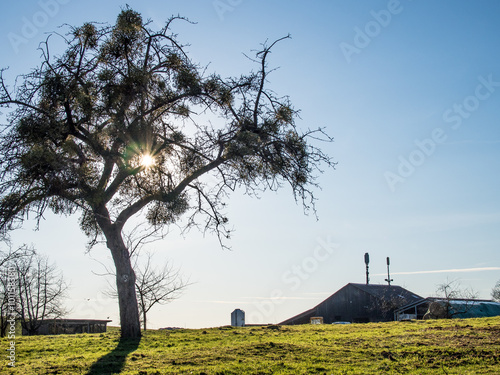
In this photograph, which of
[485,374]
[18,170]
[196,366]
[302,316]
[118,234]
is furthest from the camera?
[302,316]

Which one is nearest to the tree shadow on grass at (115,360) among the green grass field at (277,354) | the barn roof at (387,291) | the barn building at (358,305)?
the green grass field at (277,354)

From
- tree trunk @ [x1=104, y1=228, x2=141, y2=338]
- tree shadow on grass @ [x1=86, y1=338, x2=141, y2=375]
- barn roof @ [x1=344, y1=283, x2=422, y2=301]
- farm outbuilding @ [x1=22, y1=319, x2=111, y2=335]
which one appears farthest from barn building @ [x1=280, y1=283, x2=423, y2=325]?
tree shadow on grass @ [x1=86, y1=338, x2=141, y2=375]

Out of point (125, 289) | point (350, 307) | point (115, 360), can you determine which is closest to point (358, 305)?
point (350, 307)

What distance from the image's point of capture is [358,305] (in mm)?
51750

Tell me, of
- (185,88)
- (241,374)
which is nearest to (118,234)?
(185,88)

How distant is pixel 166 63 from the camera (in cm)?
1766

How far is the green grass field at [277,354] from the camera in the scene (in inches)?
367

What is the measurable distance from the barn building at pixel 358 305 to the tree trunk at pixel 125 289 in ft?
127

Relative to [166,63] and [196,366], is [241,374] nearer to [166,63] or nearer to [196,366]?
[196,366]

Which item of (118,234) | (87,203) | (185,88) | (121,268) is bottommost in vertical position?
(121,268)

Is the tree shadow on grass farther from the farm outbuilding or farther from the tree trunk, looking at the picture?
the farm outbuilding

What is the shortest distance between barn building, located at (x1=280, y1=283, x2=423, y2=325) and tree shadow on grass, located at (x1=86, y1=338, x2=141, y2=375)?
131 ft

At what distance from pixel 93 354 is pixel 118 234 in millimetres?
4393

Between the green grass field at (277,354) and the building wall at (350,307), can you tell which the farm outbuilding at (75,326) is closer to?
the building wall at (350,307)
